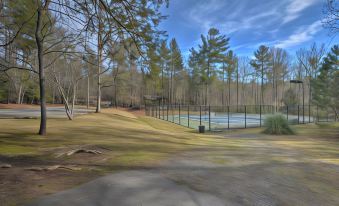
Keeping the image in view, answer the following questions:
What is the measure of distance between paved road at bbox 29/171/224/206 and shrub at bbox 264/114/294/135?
44.6ft

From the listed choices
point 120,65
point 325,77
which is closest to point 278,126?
point 120,65

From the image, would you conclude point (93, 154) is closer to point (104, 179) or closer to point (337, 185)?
point (104, 179)

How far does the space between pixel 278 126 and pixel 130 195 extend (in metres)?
14.5

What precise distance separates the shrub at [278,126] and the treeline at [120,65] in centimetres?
692

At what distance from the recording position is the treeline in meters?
6.46

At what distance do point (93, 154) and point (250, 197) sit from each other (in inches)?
144

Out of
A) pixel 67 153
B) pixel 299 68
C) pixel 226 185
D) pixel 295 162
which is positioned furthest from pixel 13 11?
pixel 299 68

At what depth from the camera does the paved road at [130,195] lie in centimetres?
288

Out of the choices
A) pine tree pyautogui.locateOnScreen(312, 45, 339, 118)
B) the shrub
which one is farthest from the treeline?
the shrub

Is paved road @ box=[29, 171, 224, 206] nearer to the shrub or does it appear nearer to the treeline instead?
the treeline

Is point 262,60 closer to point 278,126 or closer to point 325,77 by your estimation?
point 325,77

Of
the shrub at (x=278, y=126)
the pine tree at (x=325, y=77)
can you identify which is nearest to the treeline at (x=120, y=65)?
the pine tree at (x=325, y=77)

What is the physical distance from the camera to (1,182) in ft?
11.6

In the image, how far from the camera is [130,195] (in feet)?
10.2
